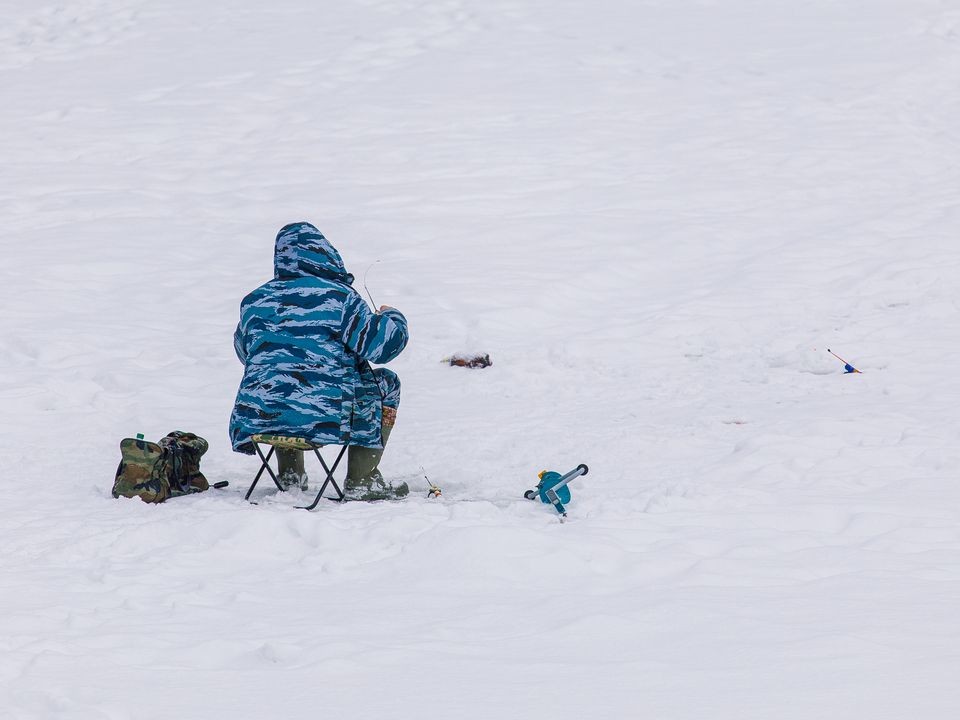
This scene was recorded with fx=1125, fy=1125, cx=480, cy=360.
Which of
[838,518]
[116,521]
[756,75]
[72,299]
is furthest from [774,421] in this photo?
[756,75]

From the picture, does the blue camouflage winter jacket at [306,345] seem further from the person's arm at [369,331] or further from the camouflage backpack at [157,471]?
the camouflage backpack at [157,471]

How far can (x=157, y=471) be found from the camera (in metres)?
5.50

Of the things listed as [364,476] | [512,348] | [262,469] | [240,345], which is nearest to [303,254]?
[240,345]

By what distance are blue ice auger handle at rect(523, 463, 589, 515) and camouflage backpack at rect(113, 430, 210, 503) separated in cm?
177

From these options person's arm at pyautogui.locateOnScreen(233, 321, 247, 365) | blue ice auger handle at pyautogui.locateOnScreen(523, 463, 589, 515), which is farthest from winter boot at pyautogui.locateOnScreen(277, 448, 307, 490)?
blue ice auger handle at pyautogui.locateOnScreen(523, 463, 589, 515)

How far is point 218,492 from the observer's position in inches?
226

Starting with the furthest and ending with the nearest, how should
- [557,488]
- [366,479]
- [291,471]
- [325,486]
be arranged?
[291,471], [366,479], [325,486], [557,488]

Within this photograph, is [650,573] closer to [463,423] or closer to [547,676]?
[547,676]

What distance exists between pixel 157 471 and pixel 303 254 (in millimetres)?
1288

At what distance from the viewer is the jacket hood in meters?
5.36

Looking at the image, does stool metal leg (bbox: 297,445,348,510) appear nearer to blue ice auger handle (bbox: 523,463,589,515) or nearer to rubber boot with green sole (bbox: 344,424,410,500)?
rubber boot with green sole (bbox: 344,424,410,500)

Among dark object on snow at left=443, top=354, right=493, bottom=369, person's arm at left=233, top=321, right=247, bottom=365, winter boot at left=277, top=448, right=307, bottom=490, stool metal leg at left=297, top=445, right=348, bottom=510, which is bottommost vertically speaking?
dark object on snow at left=443, top=354, right=493, bottom=369

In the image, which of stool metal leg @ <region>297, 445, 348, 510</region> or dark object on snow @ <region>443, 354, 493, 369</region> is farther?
dark object on snow @ <region>443, 354, 493, 369</region>

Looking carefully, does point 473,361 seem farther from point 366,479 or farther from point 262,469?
point 262,469
